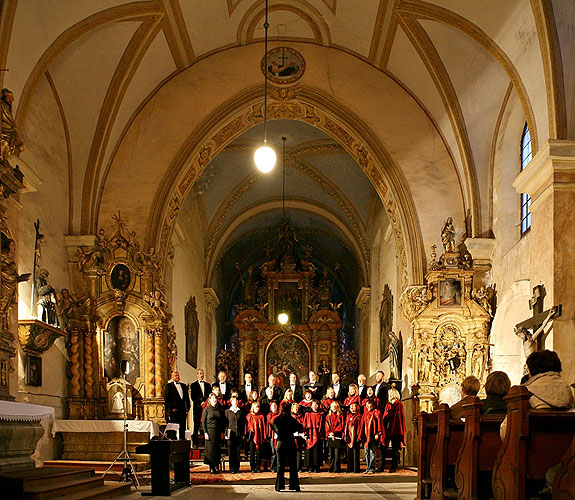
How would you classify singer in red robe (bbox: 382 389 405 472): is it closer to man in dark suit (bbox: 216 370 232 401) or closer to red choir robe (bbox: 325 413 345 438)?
red choir robe (bbox: 325 413 345 438)

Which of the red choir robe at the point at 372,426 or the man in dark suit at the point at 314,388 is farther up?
the man in dark suit at the point at 314,388

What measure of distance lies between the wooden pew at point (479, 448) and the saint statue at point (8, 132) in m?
6.83

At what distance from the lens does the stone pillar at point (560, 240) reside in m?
11.1

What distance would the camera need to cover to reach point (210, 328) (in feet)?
84.4

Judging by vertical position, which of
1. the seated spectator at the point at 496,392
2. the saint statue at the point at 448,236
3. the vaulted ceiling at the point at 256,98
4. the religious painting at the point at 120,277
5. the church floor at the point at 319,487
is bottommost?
the church floor at the point at 319,487

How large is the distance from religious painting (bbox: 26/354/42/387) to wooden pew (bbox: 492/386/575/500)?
9066mm

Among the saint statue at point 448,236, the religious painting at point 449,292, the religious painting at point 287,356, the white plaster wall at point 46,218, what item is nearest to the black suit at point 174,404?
the white plaster wall at point 46,218

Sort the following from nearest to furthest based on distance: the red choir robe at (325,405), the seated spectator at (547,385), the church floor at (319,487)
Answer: the seated spectator at (547,385)
the church floor at (319,487)
the red choir robe at (325,405)

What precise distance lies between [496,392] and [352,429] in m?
7.46

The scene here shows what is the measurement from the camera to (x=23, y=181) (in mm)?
11719

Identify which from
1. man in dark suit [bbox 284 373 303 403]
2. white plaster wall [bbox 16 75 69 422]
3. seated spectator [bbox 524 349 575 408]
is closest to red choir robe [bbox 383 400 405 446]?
man in dark suit [bbox 284 373 303 403]

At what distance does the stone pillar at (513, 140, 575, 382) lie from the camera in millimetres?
11148

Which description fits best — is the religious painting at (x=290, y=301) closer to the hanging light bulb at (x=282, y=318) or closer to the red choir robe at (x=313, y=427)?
the hanging light bulb at (x=282, y=318)

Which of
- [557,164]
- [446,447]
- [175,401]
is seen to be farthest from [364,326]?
[446,447]
